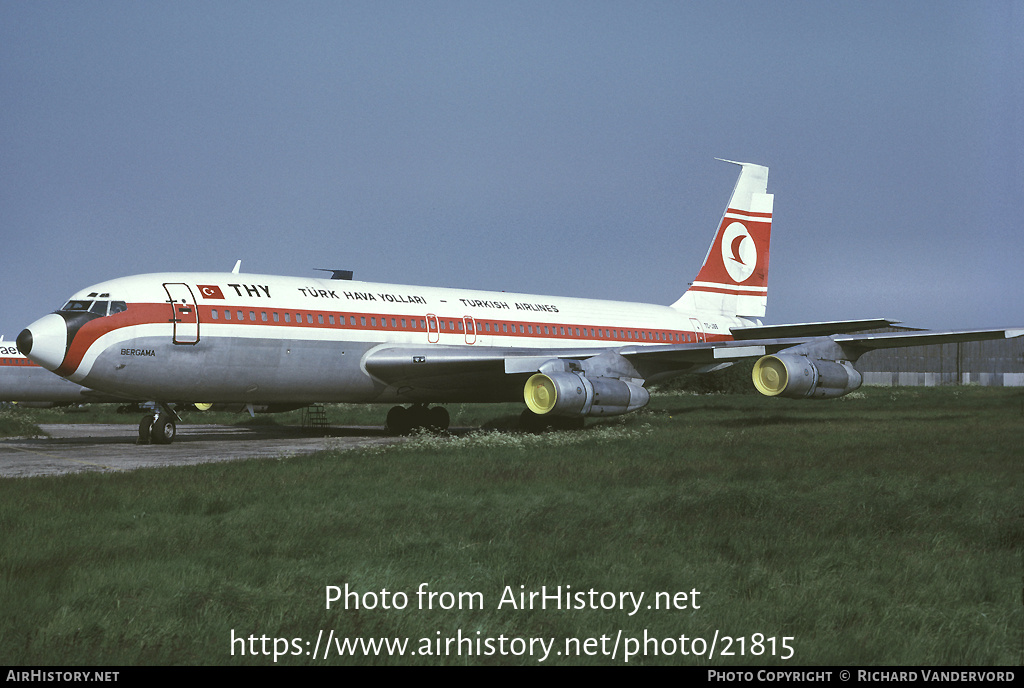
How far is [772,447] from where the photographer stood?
648 inches

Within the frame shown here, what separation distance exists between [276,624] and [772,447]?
483 inches

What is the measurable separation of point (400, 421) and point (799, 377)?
11.2 m

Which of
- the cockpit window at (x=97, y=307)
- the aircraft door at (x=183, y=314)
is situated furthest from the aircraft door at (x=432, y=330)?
the cockpit window at (x=97, y=307)

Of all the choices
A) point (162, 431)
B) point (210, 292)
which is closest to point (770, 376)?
point (210, 292)

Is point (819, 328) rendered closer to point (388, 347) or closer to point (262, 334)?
point (388, 347)

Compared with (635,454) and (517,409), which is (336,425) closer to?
(517,409)

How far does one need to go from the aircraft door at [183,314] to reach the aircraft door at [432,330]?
624 cm

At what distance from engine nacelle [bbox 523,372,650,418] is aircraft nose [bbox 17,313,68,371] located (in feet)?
32.9

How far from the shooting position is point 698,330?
3138 cm

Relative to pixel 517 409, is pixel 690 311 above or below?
above

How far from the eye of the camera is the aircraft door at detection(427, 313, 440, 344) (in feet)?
78.2
